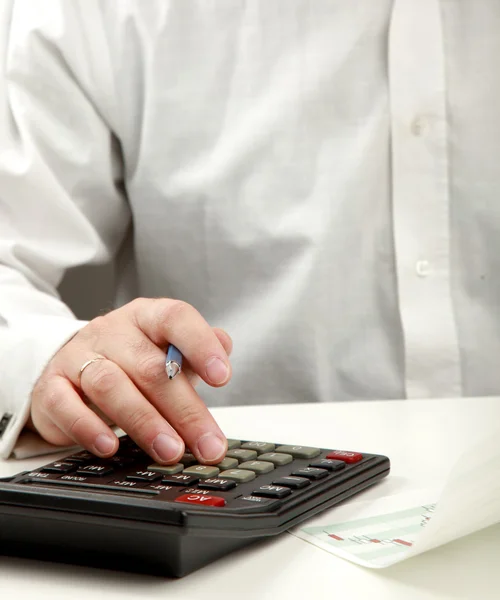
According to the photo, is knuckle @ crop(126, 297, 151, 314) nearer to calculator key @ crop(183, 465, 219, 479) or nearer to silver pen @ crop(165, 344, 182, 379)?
silver pen @ crop(165, 344, 182, 379)

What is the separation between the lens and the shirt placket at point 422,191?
942 millimetres

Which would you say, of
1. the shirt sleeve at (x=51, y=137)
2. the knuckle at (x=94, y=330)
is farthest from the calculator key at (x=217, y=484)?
the shirt sleeve at (x=51, y=137)

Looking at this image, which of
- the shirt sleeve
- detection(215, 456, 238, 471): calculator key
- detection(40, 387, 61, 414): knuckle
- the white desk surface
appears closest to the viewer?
the white desk surface

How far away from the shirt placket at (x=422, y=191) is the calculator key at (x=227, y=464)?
523 millimetres

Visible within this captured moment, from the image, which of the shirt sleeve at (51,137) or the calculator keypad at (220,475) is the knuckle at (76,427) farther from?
the shirt sleeve at (51,137)

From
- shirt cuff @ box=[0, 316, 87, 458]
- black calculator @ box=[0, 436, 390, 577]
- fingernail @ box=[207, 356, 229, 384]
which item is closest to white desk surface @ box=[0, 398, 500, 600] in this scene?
black calculator @ box=[0, 436, 390, 577]

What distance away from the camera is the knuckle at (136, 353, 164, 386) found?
0.53m

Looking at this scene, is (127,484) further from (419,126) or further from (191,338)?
(419,126)

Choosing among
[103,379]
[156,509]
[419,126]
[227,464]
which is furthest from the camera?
[419,126]

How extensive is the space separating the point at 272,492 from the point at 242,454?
0.07 meters

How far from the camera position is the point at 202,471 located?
426 mm

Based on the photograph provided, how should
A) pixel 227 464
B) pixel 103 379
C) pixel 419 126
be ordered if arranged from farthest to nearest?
pixel 419 126 < pixel 103 379 < pixel 227 464

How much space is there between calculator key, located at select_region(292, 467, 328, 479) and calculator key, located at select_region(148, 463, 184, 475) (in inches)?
2.3

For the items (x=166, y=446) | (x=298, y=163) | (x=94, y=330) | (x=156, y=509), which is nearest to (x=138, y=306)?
(x=94, y=330)
